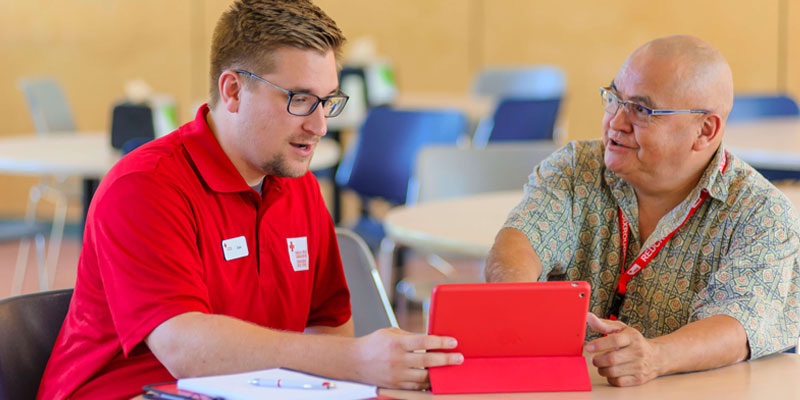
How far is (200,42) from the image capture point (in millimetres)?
7578

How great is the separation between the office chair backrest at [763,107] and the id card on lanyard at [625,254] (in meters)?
3.76

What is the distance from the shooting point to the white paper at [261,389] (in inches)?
52.6

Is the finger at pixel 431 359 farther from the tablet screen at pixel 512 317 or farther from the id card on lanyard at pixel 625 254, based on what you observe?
the id card on lanyard at pixel 625 254

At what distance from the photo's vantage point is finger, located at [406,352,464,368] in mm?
1451

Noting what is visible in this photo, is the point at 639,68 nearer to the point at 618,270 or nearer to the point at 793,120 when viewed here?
the point at 618,270

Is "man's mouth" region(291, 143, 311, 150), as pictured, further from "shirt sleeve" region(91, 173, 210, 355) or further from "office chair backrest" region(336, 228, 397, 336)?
"office chair backrest" region(336, 228, 397, 336)

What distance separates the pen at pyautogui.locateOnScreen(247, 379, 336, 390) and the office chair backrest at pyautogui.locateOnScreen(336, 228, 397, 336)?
861 millimetres

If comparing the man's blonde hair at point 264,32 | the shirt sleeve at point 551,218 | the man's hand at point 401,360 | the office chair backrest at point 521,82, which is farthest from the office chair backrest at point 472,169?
A: the office chair backrest at point 521,82

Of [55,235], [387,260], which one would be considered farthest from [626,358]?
[55,235]

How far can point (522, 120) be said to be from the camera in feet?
16.8

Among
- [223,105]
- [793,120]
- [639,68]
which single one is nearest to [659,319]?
[639,68]

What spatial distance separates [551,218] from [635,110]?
30 centimetres

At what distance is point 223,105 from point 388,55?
6117 mm

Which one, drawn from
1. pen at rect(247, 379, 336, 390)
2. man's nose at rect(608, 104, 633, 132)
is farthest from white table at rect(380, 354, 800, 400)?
man's nose at rect(608, 104, 633, 132)
